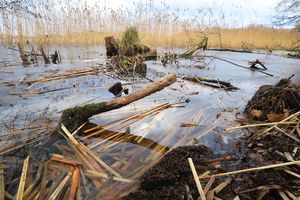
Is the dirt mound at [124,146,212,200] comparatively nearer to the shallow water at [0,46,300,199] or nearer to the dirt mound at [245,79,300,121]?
the shallow water at [0,46,300,199]

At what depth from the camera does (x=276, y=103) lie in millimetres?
4410

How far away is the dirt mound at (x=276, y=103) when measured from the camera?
423 cm

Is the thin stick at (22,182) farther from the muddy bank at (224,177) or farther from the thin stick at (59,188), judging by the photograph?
the muddy bank at (224,177)

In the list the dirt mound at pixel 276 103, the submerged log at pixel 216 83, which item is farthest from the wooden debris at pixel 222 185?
the submerged log at pixel 216 83

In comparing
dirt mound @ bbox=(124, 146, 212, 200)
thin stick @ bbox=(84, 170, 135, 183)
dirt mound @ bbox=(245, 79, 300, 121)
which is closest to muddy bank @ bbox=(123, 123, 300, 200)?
dirt mound @ bbox=(124, 146, 212, 200)

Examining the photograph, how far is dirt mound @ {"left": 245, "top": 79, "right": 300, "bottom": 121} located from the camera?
4230mm

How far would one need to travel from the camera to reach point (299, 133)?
312 cm

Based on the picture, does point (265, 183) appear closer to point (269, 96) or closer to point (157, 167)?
point (157, 167)

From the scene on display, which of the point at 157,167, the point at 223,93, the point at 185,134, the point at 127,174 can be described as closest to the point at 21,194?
the point at 127,174

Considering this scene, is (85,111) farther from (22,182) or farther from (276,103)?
(276,103)

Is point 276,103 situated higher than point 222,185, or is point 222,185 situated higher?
point 276,103

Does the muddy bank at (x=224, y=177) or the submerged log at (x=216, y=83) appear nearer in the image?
the muddy bank at (x=224, y=177)

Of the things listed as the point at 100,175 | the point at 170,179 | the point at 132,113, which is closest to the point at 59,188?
the point at 100,175

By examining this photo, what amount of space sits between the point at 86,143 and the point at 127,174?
96 centimetres
